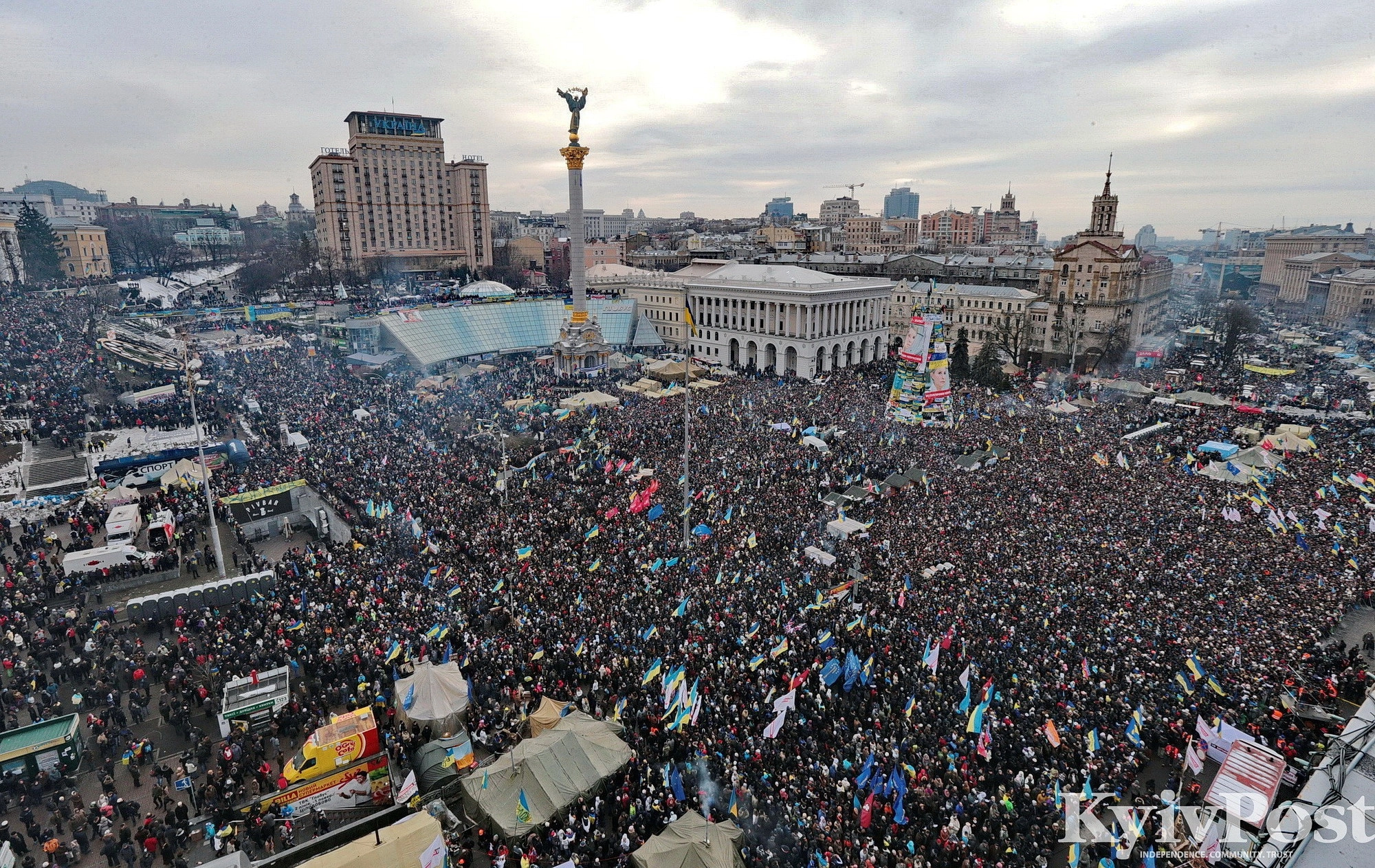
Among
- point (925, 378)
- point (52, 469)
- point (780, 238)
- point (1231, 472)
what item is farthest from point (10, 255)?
point (780, 238)

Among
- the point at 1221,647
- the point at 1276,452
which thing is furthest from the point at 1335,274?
the point at 1221,647

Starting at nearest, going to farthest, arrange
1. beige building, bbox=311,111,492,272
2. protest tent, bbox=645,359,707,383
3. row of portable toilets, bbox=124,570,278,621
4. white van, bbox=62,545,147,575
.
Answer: row of portable toilets, bbox=124,570,278,621
white van, bbox=62,545,147,575
protest tent, bbox=645,359,707,383
beige building, bbox=311,111,492,272

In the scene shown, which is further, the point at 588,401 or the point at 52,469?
the point at 588,401

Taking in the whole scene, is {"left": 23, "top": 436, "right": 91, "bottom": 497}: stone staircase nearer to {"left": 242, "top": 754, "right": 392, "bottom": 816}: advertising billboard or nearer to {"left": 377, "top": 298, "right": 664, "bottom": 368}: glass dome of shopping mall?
{"left": 242, "top": 754, "right": 392, "bottom": 816}: advertising billboard

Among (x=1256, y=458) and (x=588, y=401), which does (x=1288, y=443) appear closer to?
(x=1256, y=458)

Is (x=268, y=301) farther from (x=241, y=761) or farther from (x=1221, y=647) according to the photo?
(x=1221, y=647)

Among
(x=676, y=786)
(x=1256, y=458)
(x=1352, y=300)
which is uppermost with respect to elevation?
(x=1352, y=300)

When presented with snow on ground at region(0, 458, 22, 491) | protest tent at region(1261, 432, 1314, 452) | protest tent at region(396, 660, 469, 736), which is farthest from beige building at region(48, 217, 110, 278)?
protest tent at region(1261, 432, 1314, 452)
